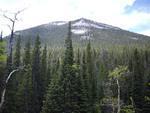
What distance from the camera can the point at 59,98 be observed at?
4838 cm

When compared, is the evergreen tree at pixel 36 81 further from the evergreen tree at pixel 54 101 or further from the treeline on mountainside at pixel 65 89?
the evergreen tree at pixel 54 101

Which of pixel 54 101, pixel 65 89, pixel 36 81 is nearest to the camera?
pixel 54 101

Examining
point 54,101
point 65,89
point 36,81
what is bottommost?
point 54,101

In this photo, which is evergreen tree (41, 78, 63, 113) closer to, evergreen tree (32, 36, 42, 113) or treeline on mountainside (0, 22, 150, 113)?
treeline on mountainside (0, 22, 150, 113)

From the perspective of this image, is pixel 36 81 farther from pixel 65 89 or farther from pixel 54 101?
pixel 54 101

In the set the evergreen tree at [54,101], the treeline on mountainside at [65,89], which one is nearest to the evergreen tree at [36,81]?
the treeline on mountainside at [65,89]

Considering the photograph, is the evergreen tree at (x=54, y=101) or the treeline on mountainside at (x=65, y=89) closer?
the treeline on mountainside at (x=65, y=89)

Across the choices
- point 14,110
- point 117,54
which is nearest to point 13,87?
point 14,110

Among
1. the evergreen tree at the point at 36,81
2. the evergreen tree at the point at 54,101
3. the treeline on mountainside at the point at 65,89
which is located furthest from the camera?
the evergreen tree at the point at 36,81

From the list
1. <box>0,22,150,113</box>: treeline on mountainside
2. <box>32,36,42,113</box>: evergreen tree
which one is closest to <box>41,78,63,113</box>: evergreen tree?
<box>0,22,150,113</box>: treeline on mountainside

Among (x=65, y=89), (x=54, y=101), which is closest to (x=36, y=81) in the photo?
(x=65, y=89)

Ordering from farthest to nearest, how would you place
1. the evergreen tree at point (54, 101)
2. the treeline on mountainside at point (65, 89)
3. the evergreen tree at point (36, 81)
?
the evergreen tree at point (36, 81)
the evergreen tree at point (54, 101)
the treeline on mountainside at point (65, 89)

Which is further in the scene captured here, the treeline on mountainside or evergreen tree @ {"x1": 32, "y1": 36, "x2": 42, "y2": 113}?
evergreen tree @ {"x1": 32, "y1": 36, "x2": 42, "y2": 113}

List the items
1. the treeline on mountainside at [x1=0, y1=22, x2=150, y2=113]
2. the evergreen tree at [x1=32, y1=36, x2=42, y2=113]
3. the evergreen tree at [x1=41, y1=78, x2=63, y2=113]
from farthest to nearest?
the evergreen tree at [x1=32, y1=36, x2=42, y2=113] < the evergreen tree at [x1=41, y1=78, x2=63, y2=113] < the treeline on mountainside at [x1=0, y1=22, x2=150, y2=113]
